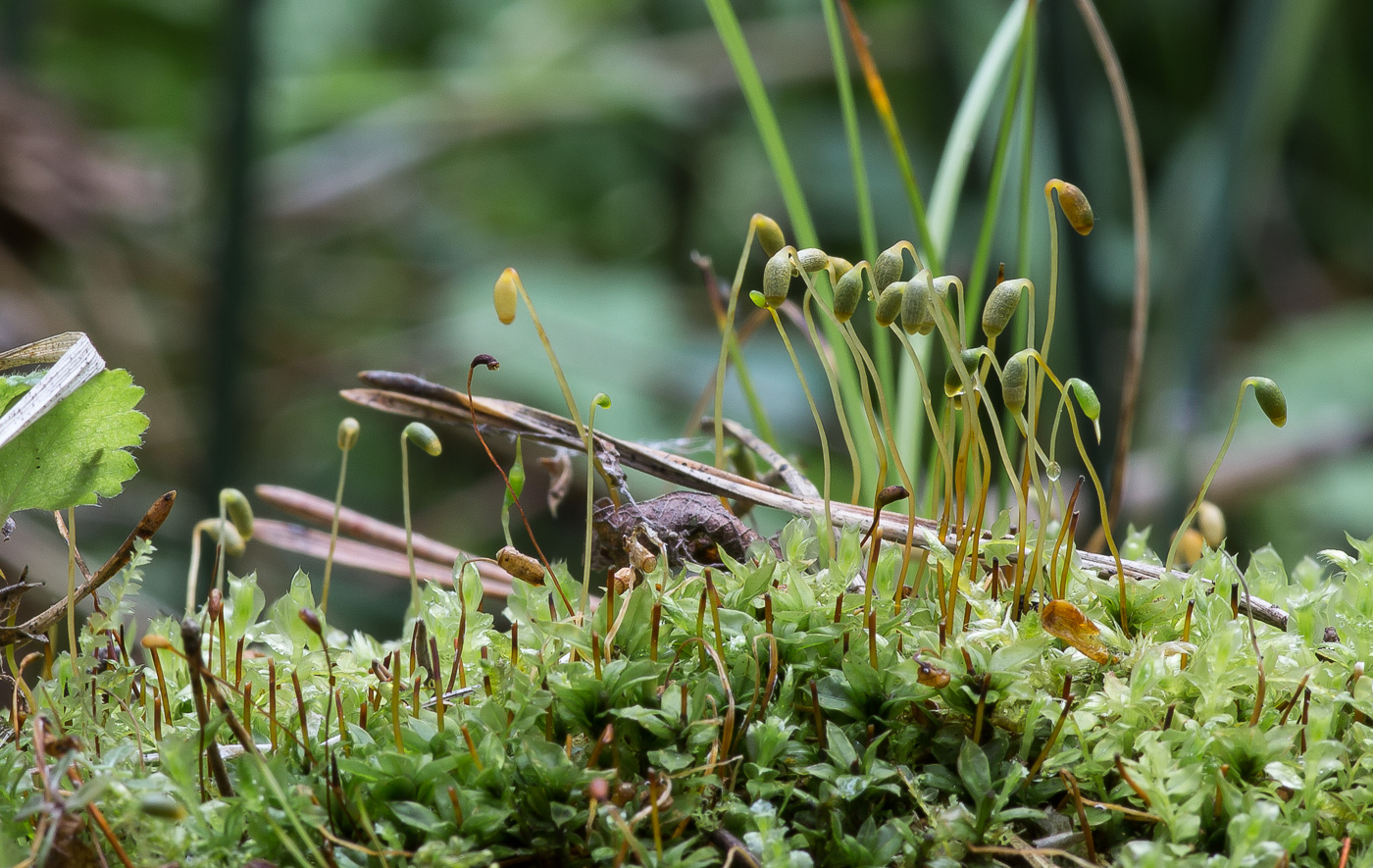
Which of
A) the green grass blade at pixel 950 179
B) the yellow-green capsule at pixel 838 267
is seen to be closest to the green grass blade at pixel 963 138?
the green grass blade at pixel 950 179

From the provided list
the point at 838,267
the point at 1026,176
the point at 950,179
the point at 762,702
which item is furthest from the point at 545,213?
the point at 762,702

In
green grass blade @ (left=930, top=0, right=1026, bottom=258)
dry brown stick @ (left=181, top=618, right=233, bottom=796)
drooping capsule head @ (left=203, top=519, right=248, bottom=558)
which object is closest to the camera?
dry brown stick @ (left=181, top=618, right=233, bottom=796)

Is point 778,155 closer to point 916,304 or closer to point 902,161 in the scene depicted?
point 902,161

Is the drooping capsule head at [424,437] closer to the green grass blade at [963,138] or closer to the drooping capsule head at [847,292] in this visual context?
the drooping capsule head at [847,292]

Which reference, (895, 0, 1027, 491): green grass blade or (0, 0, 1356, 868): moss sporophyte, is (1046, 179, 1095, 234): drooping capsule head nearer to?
(0, 0, 1356, 868): moss sporophyte

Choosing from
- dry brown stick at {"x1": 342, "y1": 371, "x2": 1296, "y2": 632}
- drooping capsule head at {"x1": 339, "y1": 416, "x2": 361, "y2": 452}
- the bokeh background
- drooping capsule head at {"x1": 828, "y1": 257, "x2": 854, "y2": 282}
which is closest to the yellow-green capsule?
drooping capsule head at {"x1": 828, "y1": 257, "x2": 854, "y2": 282}

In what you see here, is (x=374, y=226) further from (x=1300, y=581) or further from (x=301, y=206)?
(x=1300, y=581)

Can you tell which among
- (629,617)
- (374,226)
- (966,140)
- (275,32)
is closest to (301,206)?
(374,226)
